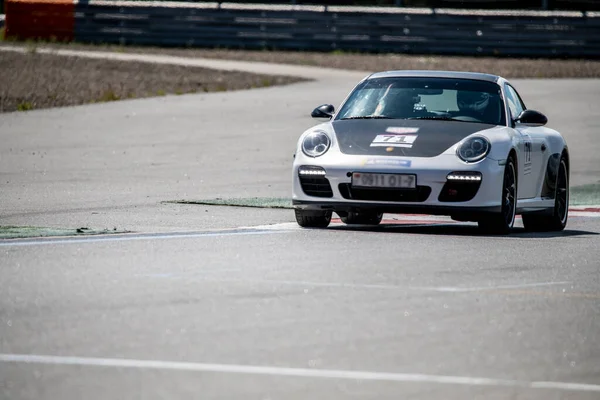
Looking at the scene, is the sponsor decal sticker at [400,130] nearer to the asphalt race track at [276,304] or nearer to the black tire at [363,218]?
the asphalt race track at [276,304]

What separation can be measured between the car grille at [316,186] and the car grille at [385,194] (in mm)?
119

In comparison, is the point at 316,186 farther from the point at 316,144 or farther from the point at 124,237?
the point at 124,237

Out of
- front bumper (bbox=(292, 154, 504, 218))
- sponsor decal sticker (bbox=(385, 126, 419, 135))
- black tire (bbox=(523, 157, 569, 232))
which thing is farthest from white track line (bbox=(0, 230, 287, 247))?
black tire (bbox=(523, 157, 569, 232))

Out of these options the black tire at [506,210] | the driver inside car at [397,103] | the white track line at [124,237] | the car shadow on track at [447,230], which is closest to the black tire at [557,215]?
the car shadow on track at [447,230]

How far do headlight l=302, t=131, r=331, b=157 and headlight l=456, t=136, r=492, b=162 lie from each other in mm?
1036

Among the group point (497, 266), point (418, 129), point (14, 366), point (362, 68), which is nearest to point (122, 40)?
point (362, 68)

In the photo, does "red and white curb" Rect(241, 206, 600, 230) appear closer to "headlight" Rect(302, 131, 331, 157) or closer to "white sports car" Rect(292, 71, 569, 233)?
"white sports car" Rect(292, 71, 569, 233)

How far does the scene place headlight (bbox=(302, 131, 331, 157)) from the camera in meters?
11.9

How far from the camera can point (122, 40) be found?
3994cm

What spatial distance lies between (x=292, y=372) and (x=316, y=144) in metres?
6.10

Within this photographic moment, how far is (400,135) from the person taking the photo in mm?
11820

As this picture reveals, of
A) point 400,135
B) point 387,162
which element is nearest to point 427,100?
point 400,135

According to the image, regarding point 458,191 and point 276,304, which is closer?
point 276,304

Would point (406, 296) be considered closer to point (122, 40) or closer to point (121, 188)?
point (121, 188)
